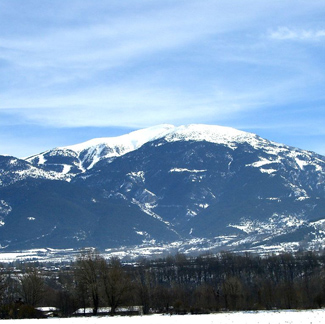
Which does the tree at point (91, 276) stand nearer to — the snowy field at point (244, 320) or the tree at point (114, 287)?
the tree at point (114, 287)

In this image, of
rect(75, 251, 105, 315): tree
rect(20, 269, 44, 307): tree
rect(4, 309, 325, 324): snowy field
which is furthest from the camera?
rect(20, 269, 44, 307): tree

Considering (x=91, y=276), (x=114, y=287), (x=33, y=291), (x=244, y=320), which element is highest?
(x=91, y=276)

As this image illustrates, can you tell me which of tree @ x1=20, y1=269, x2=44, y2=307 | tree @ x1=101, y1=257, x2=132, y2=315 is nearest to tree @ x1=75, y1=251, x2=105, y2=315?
tree @ x1=101, y1=257, x2=132, y2=315

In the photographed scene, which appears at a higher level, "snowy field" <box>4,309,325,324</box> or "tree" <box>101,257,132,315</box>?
"tree" <box>101,257,132,315</box>

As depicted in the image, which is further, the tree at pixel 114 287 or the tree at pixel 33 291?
the tree at pixel 33 291

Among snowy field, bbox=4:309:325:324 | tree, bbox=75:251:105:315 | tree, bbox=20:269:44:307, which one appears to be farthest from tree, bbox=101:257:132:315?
tree, bbox=20:269:44:307

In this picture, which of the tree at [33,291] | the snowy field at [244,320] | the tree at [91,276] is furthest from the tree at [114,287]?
the tree at [33,291]

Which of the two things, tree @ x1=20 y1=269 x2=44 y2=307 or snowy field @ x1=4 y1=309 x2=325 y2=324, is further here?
tree @ x1=20 y1=269 x2=44 y2=307

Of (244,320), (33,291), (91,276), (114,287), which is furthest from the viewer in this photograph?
(33,291)

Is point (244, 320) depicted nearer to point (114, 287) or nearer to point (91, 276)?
point (114, 287)

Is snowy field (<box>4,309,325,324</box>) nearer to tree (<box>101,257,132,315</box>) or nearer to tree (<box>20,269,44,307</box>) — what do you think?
tree (<box>101,257,132,315</box>)

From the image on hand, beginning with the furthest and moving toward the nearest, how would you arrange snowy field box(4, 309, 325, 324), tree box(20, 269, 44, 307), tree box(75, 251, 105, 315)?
1. tree box(20, 269, 44, 307)
2. tree box(75, 251, 105, 315)
3. snowy field box(4, 309, 325, 324)

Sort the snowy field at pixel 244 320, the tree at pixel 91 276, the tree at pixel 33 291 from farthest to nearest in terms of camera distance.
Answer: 1. the tree at pixel 33 291
2. the tree at pixel 91 276
3. the snowy field at pixel 244 320

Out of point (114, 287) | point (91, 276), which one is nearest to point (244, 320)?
point (114, 287)
